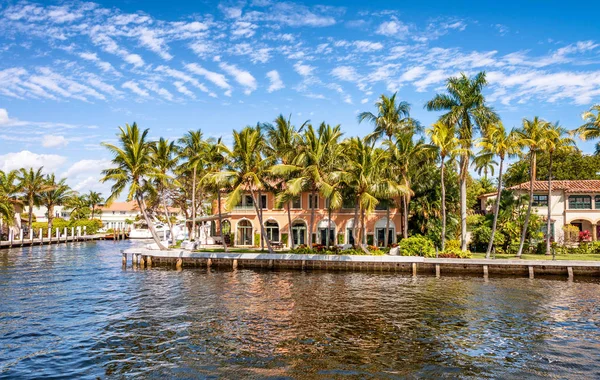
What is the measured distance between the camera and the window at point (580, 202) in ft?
147

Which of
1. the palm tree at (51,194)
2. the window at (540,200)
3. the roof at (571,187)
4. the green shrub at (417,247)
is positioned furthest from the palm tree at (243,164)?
the palm tree at (51,194)

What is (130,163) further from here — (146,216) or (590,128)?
(590,128)

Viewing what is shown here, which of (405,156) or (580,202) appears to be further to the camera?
(580,202)

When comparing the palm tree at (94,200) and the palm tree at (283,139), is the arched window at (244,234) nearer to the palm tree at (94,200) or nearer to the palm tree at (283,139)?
the palm tree at (283,139)

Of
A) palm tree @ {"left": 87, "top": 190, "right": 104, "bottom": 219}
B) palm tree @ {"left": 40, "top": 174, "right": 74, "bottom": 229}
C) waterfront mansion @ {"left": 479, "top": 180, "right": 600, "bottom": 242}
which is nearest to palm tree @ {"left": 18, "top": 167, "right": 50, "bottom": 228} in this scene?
palm tree @ {"left": 40, "top": 174, "right": 74, "bottom": 229}

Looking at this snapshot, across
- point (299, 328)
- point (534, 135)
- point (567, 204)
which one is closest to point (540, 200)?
point (567, 204)

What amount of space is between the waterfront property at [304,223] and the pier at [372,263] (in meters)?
9.00

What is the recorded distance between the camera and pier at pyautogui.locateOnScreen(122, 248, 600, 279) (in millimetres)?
31141

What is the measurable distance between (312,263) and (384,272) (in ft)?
18.8

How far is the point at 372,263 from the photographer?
110ft

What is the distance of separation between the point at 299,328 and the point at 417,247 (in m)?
20.6

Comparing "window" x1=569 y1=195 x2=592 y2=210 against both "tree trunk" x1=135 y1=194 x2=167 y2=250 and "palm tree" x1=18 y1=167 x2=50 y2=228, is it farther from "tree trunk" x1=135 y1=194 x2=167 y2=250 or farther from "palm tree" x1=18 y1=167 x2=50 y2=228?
"palm tree" x1=18 y1=167 x2=50 y2=228

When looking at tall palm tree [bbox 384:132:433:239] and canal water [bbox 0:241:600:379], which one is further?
tall palm tree [bbox 384:132:433:239]

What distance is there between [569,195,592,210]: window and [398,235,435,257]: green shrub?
65.7ft
